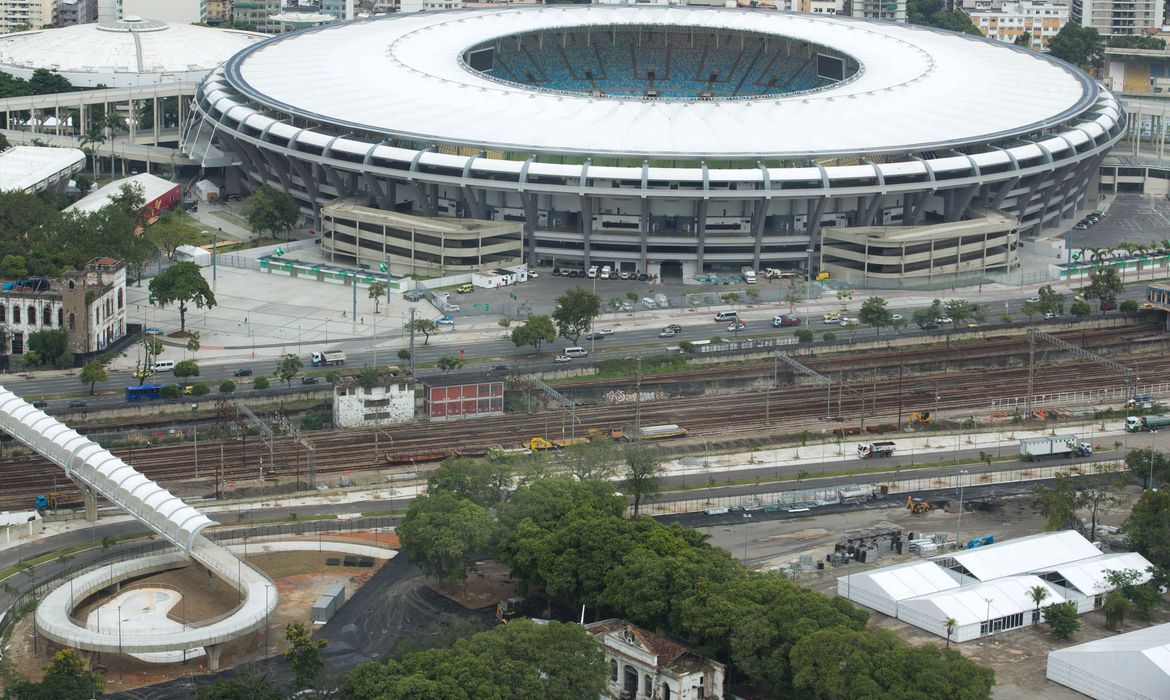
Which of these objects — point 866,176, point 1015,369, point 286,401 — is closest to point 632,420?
point 286,401

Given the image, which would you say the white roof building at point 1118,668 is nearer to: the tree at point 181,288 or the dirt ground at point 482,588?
the dirt ground at point 482,588

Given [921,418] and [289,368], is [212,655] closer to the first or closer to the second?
[289,368]

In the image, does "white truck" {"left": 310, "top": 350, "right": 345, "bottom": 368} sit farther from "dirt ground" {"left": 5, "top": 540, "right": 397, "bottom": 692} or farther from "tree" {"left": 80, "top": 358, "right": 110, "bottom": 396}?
"dirt ground" {"left": 5, "top": 540, "right": 397, "bottom": 692}

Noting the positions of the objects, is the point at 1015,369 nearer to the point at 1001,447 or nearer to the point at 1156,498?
the point at 1001,447

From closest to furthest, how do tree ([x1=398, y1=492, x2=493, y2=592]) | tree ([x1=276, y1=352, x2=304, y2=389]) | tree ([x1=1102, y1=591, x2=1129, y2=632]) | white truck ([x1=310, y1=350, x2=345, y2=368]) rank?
tree ([x1=1102, y1=591, x2=1129, y2=632])
tree ([x1=398, y1=492, x2=493, y2=592])
tree ([x1=276, y1=352, x2=304, y2=389])
white truck ([x1=310, y1=350, x2=345, y2=368])

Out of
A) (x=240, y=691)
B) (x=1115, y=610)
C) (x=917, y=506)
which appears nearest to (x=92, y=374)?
(x=240, y=691)

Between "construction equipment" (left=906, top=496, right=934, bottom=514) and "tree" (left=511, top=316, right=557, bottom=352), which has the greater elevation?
"tree" (left=511, top=316, right=557, bottom=352)

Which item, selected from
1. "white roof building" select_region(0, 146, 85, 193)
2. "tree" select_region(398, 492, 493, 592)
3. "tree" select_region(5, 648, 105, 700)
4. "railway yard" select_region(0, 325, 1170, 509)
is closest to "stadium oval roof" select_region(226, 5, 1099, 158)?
"white roof building" select_region(0, 146, 85, 193)
